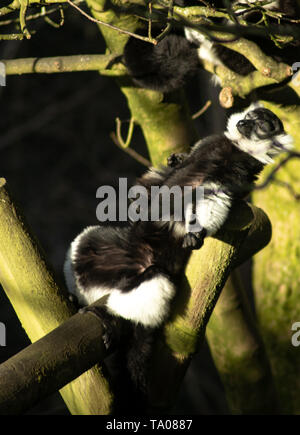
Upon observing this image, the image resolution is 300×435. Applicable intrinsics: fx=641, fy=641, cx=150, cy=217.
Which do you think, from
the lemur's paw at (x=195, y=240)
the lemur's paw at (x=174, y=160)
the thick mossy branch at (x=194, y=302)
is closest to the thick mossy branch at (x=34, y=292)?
the thick mossy branch at (x=194, y=302)

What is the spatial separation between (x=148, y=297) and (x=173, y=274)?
0.41 feet

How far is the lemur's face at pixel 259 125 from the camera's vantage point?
2.12 meters

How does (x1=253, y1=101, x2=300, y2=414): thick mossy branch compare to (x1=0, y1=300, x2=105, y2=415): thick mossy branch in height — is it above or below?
below

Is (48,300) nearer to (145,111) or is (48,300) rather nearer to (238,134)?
(238,134)

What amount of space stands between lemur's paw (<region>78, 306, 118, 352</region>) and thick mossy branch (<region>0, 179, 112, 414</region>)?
0.23ft

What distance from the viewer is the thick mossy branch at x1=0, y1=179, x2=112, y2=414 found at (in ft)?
5.81

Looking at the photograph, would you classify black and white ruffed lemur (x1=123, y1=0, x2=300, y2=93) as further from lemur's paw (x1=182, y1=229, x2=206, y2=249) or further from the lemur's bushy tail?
lemur's paw (x1=182, y1=229, x2=206, y2=249)

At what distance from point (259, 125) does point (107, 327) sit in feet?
2.74

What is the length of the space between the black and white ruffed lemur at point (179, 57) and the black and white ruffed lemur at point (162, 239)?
442mm

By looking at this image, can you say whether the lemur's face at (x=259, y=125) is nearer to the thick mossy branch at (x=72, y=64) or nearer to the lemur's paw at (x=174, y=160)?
the lemur's paw at (x=174, y=160)

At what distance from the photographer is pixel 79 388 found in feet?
6.33

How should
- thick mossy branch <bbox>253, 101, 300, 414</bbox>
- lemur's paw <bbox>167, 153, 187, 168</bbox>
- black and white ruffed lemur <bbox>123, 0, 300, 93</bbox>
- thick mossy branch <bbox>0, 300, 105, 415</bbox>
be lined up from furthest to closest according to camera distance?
thick mossy branch <bbox>253, 101, 300, 414</bbox> < black and white ruffed lemur <bbox>123, 0, 300, 93</bbox> < lemur's paw <bbox>167, 153, 187, 168</bbox> < thick mossy branch <bbox>0, 300, 105, 415</bbox>

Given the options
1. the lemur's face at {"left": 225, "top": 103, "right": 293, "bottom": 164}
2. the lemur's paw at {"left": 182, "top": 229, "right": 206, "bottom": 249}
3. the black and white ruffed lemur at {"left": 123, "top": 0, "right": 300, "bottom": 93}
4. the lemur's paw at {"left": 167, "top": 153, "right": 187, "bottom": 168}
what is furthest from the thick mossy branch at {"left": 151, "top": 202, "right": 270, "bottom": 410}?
the black and white ruffed lemur at {"left": 123, "top": 0, "right": 300, "bottom": 93}

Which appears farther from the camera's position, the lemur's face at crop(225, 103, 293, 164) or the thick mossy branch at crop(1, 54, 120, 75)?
the thick mossy branch at crop(1, 54, 120, 75)
